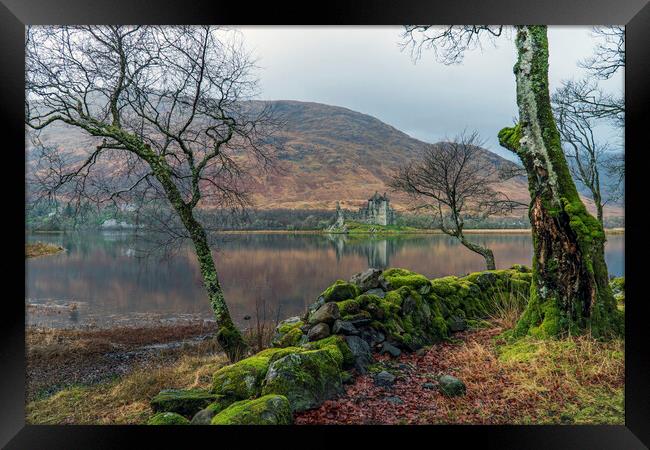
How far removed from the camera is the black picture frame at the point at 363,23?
324 centimetres

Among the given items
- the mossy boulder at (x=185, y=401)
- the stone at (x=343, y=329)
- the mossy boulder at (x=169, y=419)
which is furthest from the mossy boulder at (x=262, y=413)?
the stone at (x=343, y=329)

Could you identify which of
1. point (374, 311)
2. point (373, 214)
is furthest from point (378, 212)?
point (374, 311)

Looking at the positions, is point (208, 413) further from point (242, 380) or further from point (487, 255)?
point (487, 255)

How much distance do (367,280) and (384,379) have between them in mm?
1469

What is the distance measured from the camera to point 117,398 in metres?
4.76

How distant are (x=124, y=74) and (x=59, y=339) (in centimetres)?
675

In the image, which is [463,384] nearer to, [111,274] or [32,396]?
[32,396]

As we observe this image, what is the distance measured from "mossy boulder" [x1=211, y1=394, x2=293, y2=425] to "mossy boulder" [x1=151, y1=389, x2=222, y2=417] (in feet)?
1.04

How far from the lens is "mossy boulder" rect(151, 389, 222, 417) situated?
10.8 ft

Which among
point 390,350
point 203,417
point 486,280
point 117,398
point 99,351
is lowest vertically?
point 99,351

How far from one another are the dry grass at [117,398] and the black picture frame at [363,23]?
0.87 meters

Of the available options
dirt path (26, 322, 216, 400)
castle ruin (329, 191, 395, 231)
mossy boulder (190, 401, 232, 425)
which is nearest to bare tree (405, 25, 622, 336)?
mossy boulder (190, 401, 232, 425)

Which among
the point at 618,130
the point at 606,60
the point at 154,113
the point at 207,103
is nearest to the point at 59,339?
the point at 154,113

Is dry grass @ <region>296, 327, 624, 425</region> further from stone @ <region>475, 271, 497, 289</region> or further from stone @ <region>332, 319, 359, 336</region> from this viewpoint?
stone @ <region>475, 271, 497, 289</region>
